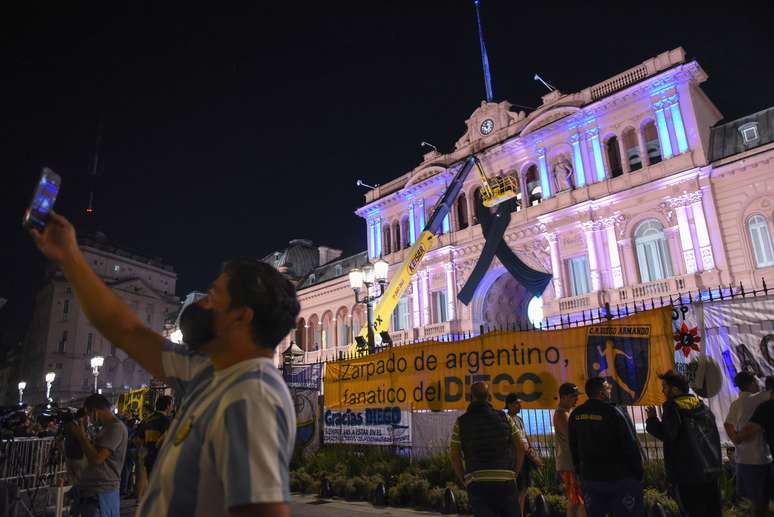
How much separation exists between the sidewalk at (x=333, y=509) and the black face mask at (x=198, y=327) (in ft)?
27.8

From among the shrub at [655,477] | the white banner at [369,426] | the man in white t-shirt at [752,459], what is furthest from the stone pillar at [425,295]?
the man in white t-shirt at [752,459]

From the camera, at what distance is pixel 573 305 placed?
23953mm

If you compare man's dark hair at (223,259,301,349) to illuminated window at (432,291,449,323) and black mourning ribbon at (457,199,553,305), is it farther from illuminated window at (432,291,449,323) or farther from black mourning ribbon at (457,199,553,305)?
illuminated window at (432,291,449,323)

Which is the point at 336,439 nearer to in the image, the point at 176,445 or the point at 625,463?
the point at 625,463

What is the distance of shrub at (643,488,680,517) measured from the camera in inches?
284

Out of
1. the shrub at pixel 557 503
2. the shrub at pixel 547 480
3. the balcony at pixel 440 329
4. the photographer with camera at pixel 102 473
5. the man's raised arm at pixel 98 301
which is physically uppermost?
the balcony at pixel 440 329

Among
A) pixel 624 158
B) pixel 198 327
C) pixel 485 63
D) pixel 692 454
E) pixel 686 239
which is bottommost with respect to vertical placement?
pixel 692 454

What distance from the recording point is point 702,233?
20906 millimetres

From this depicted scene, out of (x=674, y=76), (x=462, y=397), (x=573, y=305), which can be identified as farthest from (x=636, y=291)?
(x=462, y=397)

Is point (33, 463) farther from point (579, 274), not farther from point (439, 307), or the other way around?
point (579, 274)

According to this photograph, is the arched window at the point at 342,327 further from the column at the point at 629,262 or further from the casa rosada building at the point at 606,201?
the column at the point at 629,262

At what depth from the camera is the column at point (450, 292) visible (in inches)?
1138

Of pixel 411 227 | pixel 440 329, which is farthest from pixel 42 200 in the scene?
pixel 411 227

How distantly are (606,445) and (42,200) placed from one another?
535 centimetres
